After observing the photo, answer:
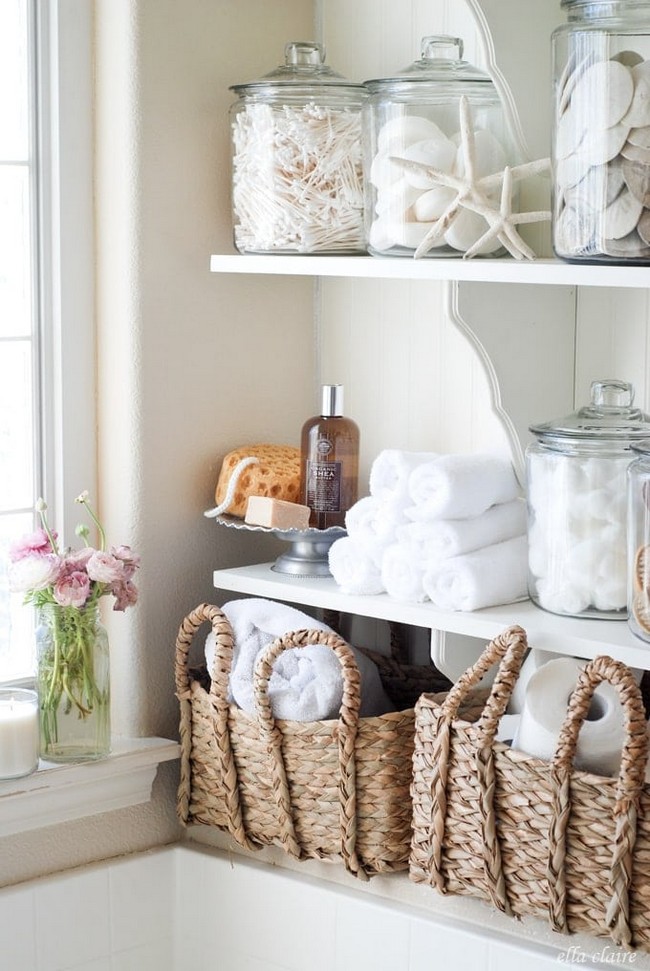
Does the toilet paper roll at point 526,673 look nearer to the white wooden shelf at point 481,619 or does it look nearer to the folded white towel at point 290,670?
the white wooden shelf at point 481,619

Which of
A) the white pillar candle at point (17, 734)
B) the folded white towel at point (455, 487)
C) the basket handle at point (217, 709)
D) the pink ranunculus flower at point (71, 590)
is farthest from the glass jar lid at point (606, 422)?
the white pillar candle at point (17, 734)

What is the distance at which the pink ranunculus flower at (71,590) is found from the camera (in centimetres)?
165

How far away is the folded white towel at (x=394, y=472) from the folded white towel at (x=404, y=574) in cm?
6

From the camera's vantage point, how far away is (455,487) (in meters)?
1.53

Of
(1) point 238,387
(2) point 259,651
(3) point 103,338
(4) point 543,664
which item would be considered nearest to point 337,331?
(1) point 238,387

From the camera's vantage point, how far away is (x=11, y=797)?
1631mm

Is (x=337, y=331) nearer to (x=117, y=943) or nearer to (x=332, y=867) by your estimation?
(x=332, y=867)

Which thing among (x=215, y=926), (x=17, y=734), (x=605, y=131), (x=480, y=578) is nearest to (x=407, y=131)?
(x=605, y=131)

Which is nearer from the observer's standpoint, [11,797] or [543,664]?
[543,664]

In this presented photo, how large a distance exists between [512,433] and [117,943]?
0.85m

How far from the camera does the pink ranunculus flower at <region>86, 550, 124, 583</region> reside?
1.65 meters

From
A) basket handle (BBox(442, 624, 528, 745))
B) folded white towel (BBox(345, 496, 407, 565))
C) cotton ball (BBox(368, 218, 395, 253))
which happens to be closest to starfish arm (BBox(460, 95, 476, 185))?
cotton ball (BBox(368, 218, 395, 253))

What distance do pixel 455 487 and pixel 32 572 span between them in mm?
516

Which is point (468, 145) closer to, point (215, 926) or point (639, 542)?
point (639, 542)
